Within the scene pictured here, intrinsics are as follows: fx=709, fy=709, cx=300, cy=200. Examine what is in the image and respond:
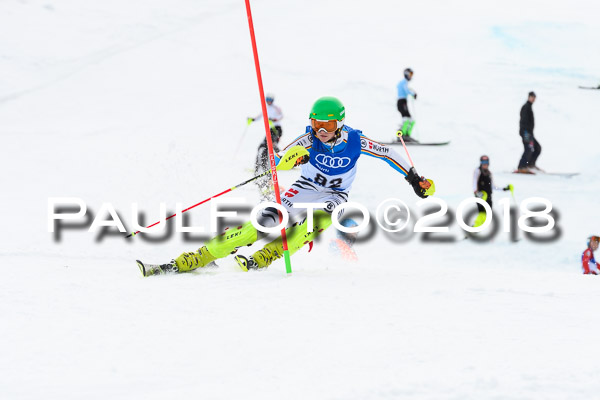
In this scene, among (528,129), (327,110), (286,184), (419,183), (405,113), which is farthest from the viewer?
(405,113)

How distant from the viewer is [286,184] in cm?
1320

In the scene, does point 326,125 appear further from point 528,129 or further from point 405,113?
point 405,113

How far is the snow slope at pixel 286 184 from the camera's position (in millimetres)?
3080

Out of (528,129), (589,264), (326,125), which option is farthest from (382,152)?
(528,129)

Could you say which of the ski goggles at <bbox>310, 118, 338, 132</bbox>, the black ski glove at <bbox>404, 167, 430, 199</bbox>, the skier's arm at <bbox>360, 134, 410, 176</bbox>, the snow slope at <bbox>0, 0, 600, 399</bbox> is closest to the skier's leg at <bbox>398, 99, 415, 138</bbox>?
the snow slope at <bbox>0, 0, 600, 399</bbox>

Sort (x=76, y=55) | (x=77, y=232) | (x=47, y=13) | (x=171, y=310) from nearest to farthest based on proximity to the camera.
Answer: (x=171, y=310)
(x=77, y=232)
(x=76, y=55)
(x=47, y=13)

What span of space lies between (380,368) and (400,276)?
6.59 ft

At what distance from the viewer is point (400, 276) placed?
5000mm

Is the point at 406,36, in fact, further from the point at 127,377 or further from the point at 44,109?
the point at 127,377

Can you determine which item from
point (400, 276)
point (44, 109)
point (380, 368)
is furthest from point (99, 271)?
point (44, 109)

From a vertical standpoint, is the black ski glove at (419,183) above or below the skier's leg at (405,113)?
below

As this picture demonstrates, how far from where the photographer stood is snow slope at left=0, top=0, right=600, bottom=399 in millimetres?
3080

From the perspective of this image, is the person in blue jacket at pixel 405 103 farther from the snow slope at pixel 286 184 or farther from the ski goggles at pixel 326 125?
the ski goggles at pixel 326 125

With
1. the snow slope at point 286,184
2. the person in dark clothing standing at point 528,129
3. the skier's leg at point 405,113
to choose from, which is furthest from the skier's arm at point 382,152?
the skier's leg at point 405,113
